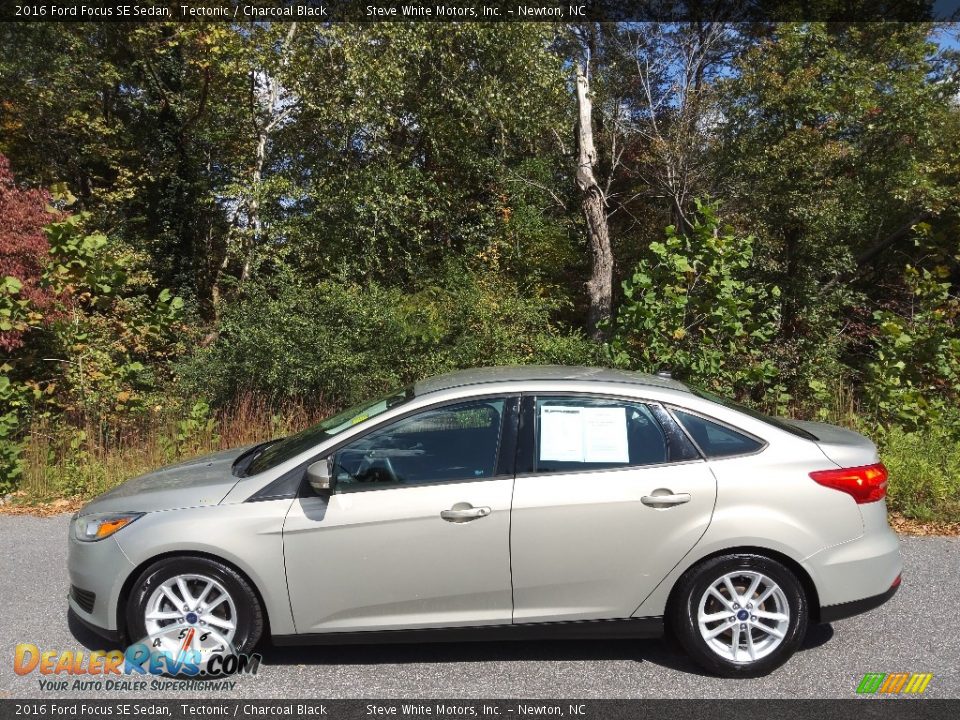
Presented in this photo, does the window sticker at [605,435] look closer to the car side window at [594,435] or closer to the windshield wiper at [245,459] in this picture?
the car side window at [594,435]

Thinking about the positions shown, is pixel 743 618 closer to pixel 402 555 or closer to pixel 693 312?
pixel 402 555

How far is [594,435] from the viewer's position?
13.7ft

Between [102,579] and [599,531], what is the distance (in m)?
2.56

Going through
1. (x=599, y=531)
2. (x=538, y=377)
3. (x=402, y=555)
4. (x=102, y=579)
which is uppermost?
Result: (x=538, y=377)

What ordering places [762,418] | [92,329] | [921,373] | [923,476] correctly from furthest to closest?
1. [92,329]
2. [921,373]
3. [923,476]
4. [762,418]

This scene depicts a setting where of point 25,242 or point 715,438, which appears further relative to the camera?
point 25,242

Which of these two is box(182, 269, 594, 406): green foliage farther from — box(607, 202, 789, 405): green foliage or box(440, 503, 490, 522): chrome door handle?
box(440, 503, 490, 522): chrome door handle

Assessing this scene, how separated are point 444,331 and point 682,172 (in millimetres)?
8246

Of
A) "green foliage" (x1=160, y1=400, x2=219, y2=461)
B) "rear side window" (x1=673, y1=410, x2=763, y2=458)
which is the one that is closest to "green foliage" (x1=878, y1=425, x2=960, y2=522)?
"rear side window" (x1=673, y1=410, x2=763, y2=458)

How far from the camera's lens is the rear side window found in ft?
13.6

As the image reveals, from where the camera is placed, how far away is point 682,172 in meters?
16.4

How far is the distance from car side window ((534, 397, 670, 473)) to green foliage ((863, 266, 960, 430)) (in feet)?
18.6

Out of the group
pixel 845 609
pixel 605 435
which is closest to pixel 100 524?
pixel 605 435

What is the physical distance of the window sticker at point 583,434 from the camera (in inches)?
162
